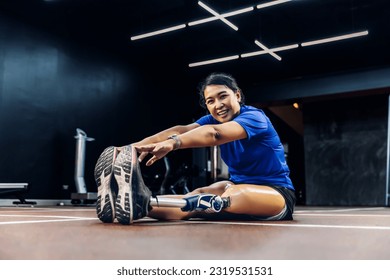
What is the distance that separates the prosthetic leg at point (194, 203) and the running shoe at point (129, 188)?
19 centimetres

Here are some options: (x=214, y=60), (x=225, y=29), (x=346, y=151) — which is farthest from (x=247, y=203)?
(x=346, y=151)

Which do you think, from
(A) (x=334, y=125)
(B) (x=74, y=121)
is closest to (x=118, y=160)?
(B) (x=74, y=121)

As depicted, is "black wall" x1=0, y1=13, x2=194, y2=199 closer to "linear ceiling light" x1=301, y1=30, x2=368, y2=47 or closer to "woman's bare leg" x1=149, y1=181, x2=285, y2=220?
"linear ceiling light" x1=301, y1=30, x2=368, y2=47

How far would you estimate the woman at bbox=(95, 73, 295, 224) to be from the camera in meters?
1.40

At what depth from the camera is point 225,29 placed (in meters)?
7.07

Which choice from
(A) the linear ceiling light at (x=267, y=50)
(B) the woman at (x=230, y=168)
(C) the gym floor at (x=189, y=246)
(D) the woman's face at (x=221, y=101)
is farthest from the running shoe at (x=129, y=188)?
(A) the linear ceiling light at (x=267, y=50)

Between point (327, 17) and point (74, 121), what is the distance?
4412mm

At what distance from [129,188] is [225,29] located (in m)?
6.10

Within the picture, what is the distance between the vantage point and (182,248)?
938 mm

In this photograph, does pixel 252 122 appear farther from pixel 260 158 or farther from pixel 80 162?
pixel 80 162

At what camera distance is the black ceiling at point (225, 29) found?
6363 millimetres

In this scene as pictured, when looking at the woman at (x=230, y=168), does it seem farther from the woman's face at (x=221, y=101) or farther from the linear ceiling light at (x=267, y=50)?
the linear ceiling light at (x=267, y=50)

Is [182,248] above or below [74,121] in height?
below
